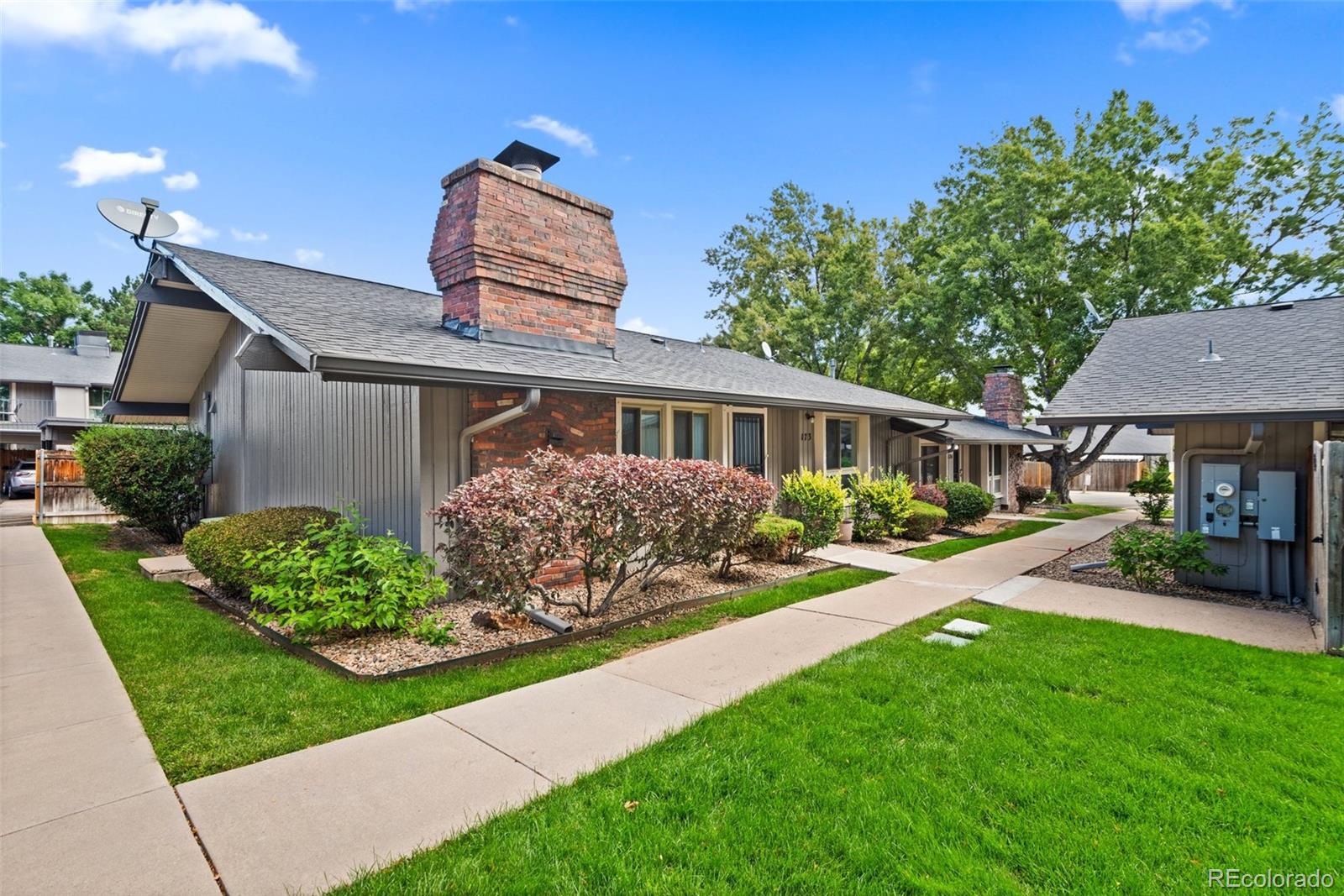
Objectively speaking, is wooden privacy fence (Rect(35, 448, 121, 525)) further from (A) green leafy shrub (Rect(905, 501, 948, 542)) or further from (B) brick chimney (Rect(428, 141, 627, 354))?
(A) green leafy shrub (Rect(905, 501, 948, 542))

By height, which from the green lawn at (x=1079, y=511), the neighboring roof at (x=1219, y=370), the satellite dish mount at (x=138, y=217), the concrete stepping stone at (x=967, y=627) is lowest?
the green lawn at (x=1079, y=511)

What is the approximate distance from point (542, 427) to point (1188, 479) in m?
8.12

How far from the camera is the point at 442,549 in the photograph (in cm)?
520

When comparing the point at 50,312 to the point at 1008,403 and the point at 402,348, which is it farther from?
the point at 1008,403

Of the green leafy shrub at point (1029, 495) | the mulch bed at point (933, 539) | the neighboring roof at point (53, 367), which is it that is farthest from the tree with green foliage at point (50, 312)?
the green leafy shrub at point (1029, 495)

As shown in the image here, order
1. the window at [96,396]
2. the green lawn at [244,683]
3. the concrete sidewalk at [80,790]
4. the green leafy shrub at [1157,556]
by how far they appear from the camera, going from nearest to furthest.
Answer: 1. the concrete sidewalk at [80,790]
2. the green lawn at [244,683]
3. the green leafy shrub at [1157,556]
4. the window at [96,396]

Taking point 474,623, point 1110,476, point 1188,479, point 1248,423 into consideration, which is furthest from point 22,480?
point 1110,476

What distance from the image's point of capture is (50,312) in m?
38.2

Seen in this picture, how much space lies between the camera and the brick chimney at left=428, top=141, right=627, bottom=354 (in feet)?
22.3

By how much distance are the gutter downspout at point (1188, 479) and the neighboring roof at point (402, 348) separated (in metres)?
4.62

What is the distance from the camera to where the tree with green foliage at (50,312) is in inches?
1469

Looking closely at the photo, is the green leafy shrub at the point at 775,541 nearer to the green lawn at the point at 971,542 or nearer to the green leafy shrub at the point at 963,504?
the green lawn at the point at 971,542

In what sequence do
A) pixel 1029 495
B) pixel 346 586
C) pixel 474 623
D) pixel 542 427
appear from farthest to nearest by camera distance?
pixel 1029 495 < pixel 542 427 < pixel 474 623 < pixel 346 586

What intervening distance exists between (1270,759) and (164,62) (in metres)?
14.3
